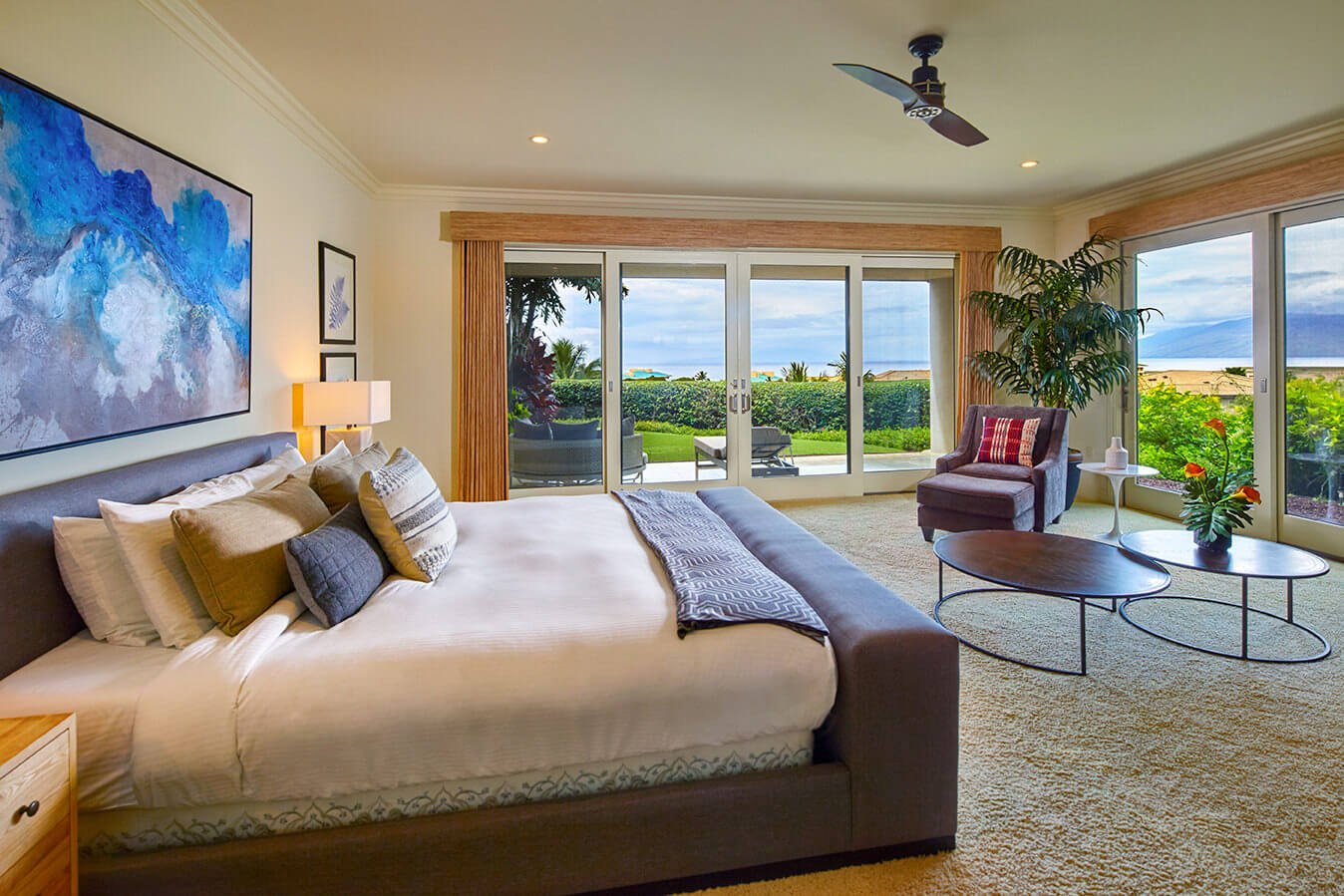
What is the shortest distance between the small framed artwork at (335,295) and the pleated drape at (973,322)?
501cm

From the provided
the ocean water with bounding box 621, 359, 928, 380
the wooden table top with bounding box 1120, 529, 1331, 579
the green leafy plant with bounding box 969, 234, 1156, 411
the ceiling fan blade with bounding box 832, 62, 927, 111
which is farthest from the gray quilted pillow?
the green leafy plant with bounding box 969, 234, 1156, 411

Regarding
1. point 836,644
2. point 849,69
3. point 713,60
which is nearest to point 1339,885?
point 836,644

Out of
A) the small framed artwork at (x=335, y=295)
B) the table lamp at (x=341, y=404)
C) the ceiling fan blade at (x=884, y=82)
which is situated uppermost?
the ceiling fan blade at (x=884, y=82)

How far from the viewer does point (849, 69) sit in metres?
2.61

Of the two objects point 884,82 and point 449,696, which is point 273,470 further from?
point 884,82

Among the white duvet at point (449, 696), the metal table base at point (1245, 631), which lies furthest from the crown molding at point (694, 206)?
the white duvet at point (449, 696)

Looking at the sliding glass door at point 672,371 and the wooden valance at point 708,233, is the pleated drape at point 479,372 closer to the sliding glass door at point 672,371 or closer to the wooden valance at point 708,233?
the wooden valance at point 708,233

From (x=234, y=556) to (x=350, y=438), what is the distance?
2.22 m

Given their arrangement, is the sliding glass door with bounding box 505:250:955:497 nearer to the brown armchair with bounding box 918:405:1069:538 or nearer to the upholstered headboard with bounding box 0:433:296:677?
the brown armchair with bounding box 918:405:1069:538

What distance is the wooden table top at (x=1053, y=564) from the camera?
8.59ft

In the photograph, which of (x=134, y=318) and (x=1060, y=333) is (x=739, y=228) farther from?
(x=134, y=318)

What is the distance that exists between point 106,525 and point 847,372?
216 inches

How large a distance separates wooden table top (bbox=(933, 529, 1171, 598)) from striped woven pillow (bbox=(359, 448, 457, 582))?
204 centimetres

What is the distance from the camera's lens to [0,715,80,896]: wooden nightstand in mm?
1151
